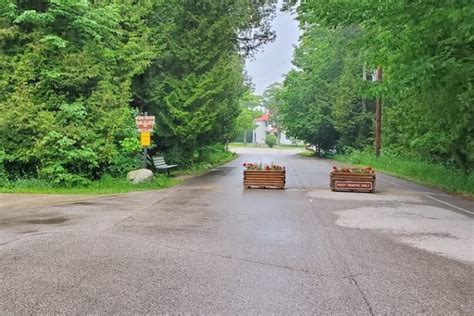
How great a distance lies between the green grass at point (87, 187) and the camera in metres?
14.0

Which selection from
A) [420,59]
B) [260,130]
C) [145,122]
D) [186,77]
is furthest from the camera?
[260,130]

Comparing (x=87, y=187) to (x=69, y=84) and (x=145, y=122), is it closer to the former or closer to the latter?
(x=145, y=122)

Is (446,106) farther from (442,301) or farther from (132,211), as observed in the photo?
(442,301)

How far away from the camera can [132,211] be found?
420 inches

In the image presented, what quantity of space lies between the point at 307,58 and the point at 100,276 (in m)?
47.5

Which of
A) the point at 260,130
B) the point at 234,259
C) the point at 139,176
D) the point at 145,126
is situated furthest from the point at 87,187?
the point at 260,130

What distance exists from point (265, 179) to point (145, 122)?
14.2 feet

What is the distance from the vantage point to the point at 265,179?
52.3 feet

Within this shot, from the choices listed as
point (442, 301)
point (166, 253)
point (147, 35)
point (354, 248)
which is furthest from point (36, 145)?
point (442, 301)

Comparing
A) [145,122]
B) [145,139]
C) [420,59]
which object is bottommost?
[145,139]

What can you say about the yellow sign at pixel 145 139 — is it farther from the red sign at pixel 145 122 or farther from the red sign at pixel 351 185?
the red sign at pixel 351 185

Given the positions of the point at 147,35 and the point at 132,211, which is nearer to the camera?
the point at 132,211

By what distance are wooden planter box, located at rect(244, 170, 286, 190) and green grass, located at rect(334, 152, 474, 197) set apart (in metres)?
5.87

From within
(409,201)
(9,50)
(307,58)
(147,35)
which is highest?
(307,58)
